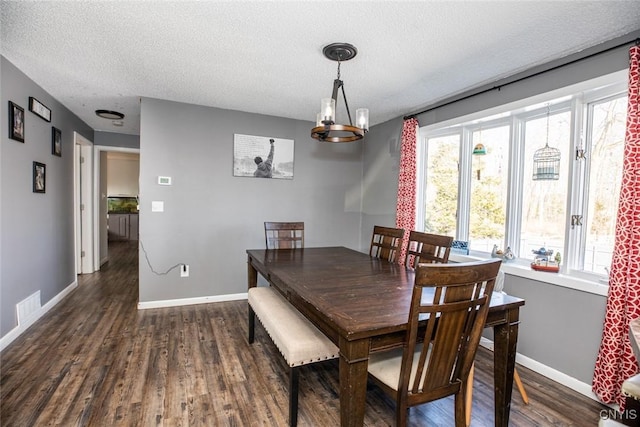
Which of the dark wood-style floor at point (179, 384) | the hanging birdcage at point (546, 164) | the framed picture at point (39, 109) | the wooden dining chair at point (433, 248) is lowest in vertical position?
the dark wood-style floor at point (179, 384)

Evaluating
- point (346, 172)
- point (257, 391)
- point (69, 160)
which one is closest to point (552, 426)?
point (257, 391)

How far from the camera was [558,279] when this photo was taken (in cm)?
232

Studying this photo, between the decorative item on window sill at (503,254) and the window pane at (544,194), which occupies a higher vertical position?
the window pane at (544,194)

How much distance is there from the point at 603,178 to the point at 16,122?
15.5ft

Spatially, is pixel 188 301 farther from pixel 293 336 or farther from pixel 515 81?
pixel 515 81

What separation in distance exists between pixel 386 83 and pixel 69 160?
407cm

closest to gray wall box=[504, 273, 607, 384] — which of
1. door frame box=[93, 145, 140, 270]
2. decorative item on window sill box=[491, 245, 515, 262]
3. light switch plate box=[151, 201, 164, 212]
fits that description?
decorative item on window sill box=[491, 245, 515, 262]

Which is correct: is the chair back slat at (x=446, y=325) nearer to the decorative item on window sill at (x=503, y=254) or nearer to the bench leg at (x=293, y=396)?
the bench leg at (x=293, y=396)

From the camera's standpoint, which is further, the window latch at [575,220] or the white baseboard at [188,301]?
the white baseboard at [188,301]

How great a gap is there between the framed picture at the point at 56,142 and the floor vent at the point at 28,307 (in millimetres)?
1571

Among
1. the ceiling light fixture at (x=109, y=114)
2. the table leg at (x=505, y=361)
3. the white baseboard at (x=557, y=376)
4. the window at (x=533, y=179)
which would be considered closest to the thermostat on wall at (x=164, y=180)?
the ceiling light fixture at (x=109, y=114)

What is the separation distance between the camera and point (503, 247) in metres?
2.91

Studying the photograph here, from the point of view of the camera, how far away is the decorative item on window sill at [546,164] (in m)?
2.52

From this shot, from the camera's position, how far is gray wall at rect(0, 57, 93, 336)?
2.53 meters
